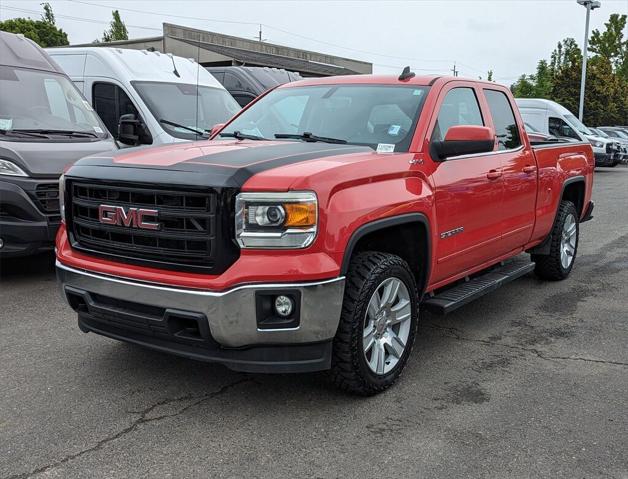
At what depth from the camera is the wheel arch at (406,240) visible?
369 centimetres

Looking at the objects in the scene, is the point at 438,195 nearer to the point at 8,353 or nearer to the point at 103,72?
the point at 8,353

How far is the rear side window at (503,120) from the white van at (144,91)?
173 inches

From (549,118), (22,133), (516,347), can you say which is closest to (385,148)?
(516,347)

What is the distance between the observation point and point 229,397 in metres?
3.75

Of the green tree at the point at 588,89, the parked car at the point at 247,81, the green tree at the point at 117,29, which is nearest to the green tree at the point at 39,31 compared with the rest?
the green tree at the point at 117,29

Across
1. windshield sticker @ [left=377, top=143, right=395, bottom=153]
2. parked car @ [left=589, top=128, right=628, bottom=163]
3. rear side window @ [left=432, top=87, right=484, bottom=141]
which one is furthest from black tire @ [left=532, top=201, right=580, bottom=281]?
parked car @ [left=589, top=128, right=628, bottom=163]

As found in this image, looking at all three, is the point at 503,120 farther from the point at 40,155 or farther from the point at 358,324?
Result: the point at 40,155

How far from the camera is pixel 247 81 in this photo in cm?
1334

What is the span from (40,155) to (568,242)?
17.7 ft

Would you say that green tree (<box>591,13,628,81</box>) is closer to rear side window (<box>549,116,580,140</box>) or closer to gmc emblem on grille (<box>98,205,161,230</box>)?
rear side window (<box>549,116,580,140</box>)

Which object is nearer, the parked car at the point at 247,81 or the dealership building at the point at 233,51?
the parked car at the point at 247,81

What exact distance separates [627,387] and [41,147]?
544 centimetres

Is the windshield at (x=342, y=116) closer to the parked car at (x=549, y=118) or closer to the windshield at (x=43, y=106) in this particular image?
the windshield at (x=43, y=106)

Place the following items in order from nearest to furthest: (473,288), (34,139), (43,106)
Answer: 1. (473,288)
2. (34,139)
3. (43,106)
